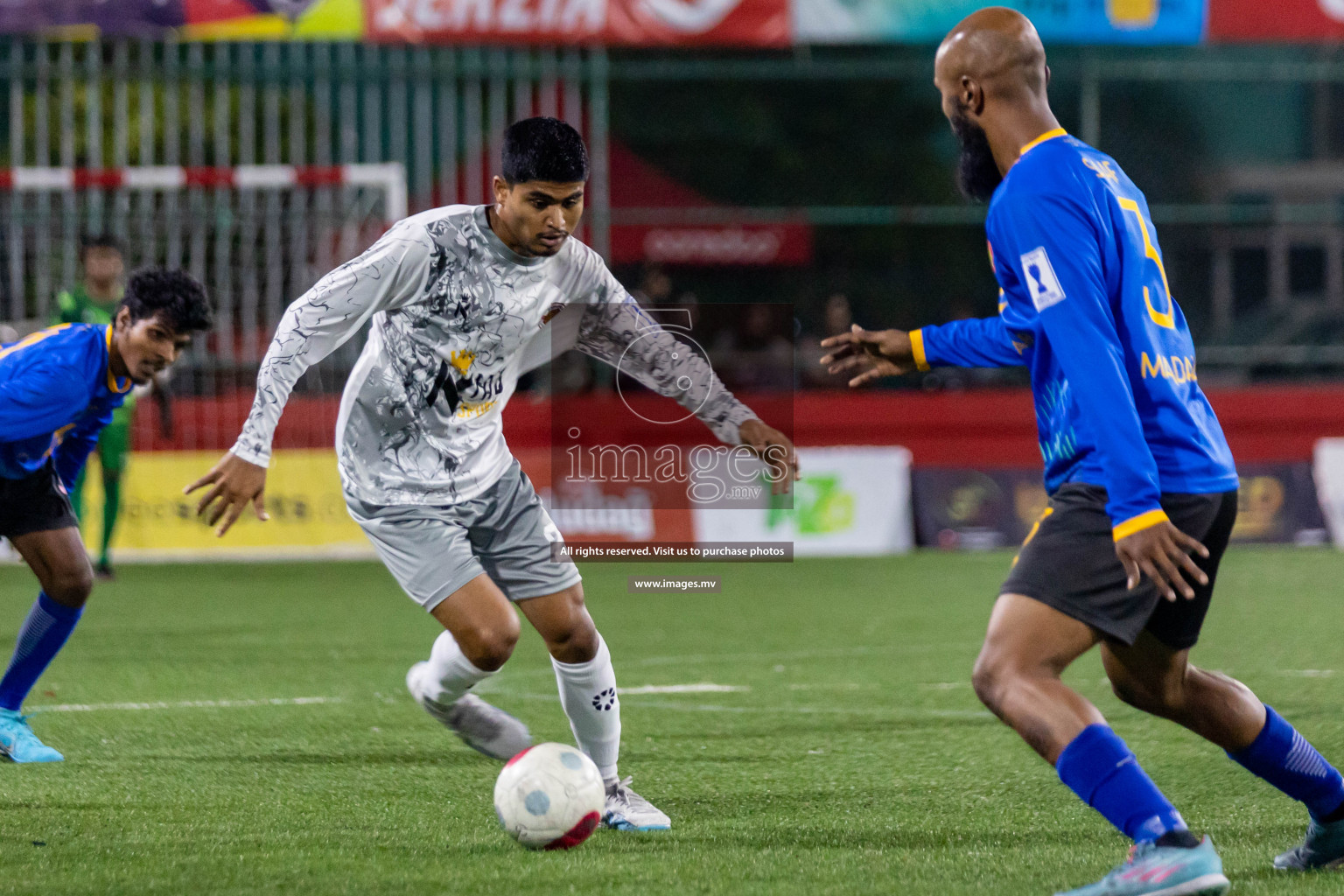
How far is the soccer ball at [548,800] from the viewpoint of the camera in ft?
14.6

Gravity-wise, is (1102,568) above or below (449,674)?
above

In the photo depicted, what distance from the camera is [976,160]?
4.11 m

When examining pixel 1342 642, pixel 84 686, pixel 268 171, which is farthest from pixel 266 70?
pixel 1342 642

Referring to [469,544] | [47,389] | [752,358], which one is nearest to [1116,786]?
[469,544]

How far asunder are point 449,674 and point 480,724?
0.90 ft

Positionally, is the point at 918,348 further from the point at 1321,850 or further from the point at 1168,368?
the point at 1321,850

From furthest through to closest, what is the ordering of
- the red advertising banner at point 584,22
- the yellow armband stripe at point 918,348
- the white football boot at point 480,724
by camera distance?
the red advertising banner at point 584,22 → the white football boot at point 480,724 → the yellow armband stripe at point 918,348

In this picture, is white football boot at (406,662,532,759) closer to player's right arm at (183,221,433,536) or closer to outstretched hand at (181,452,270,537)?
player's right arm at (183,221,433,536)

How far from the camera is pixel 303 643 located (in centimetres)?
951

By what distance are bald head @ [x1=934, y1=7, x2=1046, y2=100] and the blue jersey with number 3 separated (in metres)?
0.16

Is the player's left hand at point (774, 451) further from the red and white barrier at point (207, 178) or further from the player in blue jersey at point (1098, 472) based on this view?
the red and white barrier at point (207, 178)

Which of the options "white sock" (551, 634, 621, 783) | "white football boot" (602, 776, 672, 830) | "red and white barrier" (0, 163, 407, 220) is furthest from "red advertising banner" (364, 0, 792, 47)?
"white football boot" (602, 776, 672, 830)

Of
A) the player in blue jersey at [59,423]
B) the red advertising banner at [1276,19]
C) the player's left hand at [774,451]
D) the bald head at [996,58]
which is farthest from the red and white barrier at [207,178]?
the bald head at [996,58]

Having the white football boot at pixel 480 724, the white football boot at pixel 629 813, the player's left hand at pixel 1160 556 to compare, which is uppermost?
the player's left hand at pixel 1160 556
